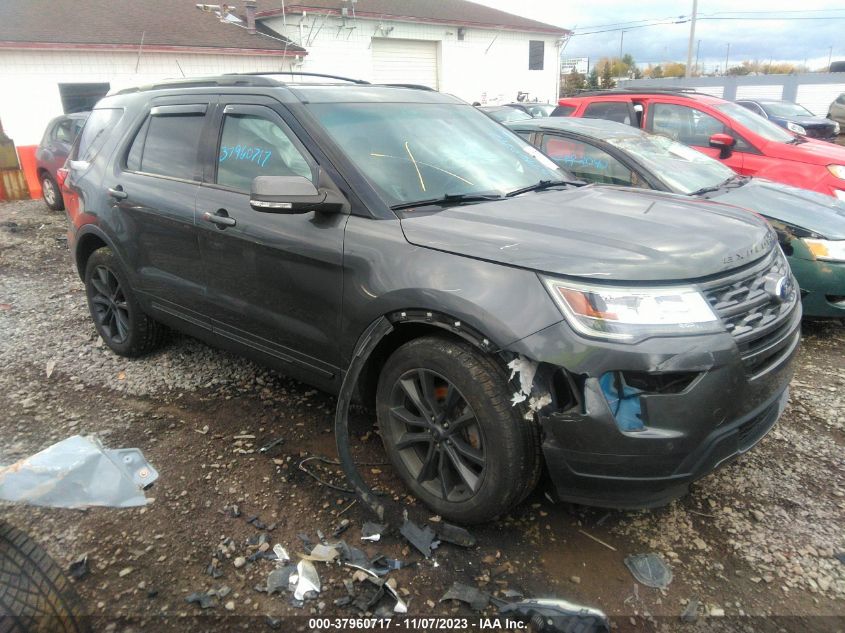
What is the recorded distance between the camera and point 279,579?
2469 millimetres

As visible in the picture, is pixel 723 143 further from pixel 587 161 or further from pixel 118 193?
pixel 118 193

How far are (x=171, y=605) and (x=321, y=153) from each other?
2.01 meters

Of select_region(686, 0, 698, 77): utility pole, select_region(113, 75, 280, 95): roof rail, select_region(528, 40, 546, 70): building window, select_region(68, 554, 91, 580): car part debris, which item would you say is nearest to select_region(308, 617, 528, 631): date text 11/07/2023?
select_region(68, 554, 91, 580): car part debris

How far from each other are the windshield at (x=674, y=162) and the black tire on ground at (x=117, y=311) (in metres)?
3.98

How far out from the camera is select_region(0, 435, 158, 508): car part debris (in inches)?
78.4

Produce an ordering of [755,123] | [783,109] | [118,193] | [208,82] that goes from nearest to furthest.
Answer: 1. [208,82]
2. [118,193]
3. [755,123]
4. [783,109]

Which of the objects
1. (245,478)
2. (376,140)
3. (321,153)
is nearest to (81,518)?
(245,478)

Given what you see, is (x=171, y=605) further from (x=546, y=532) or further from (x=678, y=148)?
(x=678, y=148)

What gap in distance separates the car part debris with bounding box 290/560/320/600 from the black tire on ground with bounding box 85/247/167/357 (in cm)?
254

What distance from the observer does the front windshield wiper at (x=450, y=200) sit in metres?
2.88

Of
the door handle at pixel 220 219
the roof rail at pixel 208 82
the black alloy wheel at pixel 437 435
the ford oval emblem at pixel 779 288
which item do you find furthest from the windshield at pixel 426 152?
the ford oval emblem at pixel 779 288

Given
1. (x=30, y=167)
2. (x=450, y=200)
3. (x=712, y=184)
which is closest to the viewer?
(x=450, y=200)

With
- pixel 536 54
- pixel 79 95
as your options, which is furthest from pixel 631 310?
pixel 536 54

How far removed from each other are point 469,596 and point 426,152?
2096 millimetres
